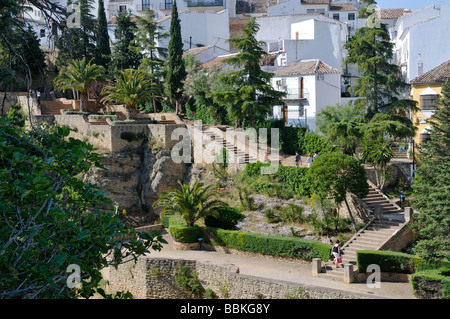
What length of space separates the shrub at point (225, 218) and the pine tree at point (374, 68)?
8875 mm

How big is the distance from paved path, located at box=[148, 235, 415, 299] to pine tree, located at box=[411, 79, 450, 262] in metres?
1.75

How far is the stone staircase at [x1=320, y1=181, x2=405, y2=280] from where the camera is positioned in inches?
890

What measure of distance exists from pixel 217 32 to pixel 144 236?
43890mm

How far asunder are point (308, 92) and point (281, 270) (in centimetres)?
→ 1609

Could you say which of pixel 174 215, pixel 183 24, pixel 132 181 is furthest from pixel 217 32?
pixel 174 215

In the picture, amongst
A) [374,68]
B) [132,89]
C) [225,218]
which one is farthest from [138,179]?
[374,68]

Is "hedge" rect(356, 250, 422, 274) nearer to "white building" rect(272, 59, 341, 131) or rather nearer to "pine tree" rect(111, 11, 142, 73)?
"white building" rect(272, 59, 341, 131)

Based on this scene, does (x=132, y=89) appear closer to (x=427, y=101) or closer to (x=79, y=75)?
(x=79, y=75)

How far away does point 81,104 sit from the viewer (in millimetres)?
39625

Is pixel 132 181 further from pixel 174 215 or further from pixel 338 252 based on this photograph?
pixel 338 252

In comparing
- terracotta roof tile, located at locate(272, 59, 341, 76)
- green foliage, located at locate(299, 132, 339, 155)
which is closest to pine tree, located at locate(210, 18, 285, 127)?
green foliage, located at locate(299, 132, 339, 155)

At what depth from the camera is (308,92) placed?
36469 mm

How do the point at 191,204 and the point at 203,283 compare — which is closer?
the point at 203,283

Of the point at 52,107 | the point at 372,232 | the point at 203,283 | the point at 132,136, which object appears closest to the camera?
the point at 203,283
